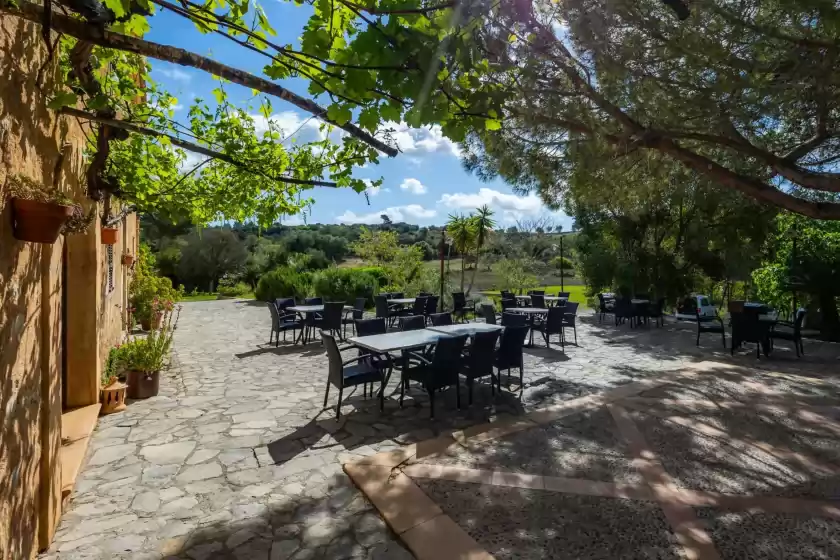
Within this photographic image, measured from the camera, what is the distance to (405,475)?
335cm

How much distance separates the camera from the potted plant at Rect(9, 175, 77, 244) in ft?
6.21

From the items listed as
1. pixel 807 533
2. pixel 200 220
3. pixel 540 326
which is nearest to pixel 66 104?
pixel 200 220

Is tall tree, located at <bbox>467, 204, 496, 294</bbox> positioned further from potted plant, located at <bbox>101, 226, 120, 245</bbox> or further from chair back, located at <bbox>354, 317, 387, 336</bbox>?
potted plant, located at <bbox>101, 226, 120, 245</bbox>

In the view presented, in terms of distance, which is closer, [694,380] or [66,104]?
[66,104]

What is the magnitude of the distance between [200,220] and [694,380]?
22.5 ft

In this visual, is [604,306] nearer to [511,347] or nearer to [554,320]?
[554,320]

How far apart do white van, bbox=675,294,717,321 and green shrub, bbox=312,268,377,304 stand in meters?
9.61

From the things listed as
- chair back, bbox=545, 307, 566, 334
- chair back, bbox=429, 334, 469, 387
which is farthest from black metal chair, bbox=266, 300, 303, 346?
chair back, bbox=545, 307, 566, 334

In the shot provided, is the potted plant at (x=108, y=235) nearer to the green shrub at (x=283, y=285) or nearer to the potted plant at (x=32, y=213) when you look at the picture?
the potted plant at (x=32, y=213)

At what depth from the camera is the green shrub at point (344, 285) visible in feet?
47.9

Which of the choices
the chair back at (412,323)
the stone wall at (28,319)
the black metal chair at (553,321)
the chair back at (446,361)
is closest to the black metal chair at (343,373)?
the chair back at (446,361)

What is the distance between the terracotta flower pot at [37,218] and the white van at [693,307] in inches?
510

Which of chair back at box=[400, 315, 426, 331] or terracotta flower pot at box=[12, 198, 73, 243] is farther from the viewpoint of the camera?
chair back at box=[400, 315, 426, 331]

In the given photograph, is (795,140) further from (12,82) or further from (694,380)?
(12,82)
